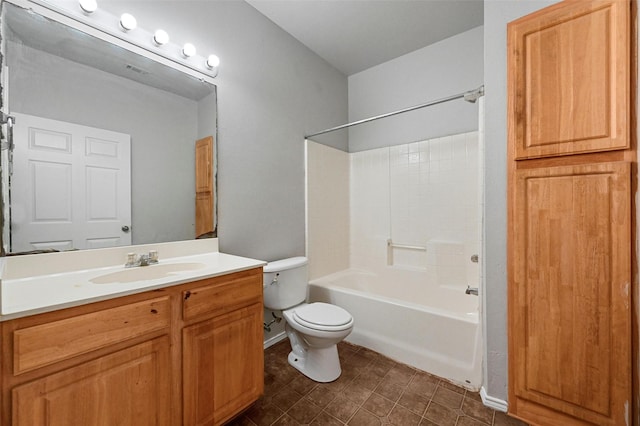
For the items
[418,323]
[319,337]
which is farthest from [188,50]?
[418,323]

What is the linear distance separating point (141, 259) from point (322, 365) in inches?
49.7

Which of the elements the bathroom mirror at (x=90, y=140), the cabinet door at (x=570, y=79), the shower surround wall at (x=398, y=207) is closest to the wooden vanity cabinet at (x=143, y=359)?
the bathroom mirror at (x=90, y=140)

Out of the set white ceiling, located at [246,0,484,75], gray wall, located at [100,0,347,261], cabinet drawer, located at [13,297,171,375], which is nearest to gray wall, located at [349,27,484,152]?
white ceiling, located at [246,0,484,75]

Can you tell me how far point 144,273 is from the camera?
134 centimetres

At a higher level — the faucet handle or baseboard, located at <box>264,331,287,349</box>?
the faucet handle

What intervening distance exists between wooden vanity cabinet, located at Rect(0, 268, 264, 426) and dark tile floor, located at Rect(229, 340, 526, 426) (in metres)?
0.24

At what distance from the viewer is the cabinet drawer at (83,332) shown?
0.75 metres

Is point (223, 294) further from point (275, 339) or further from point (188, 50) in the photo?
point (188, 50)

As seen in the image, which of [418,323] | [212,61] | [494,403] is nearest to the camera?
[494,403]

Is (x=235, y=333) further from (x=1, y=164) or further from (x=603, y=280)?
(x=603, y=280)

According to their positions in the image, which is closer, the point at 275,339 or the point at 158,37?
the point at 158,37

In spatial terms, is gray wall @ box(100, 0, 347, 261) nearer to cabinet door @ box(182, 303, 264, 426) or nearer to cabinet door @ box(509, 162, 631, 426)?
cabinet door @ box(182, 303, 264, 426)

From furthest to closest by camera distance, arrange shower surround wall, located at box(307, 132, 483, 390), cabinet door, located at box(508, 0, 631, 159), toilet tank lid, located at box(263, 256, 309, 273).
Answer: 1. toilet tank lid, located at box(263, 256, 309, 273)
2. shower surround wall, located at box(307, 132, 483, 390)
3. cabinet door, located at box(508, 0, 631, 159)

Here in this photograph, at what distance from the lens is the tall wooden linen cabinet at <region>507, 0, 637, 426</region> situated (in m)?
1.11
